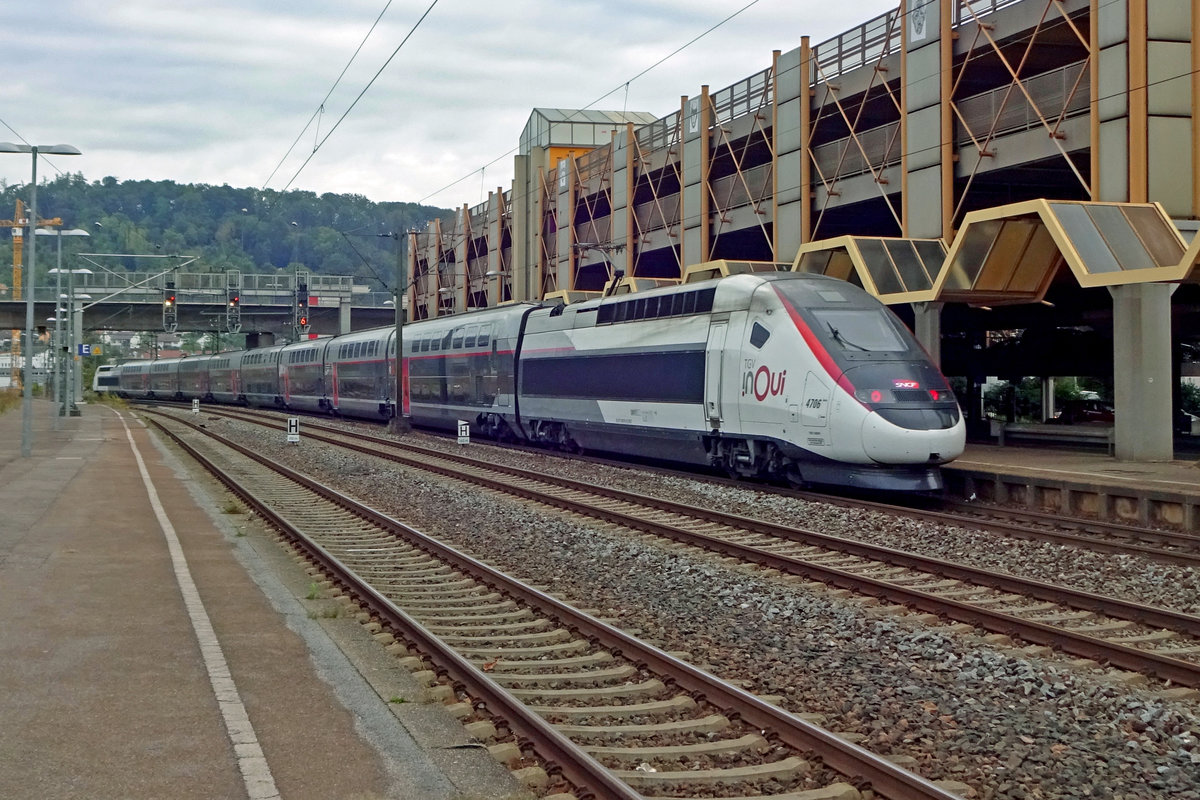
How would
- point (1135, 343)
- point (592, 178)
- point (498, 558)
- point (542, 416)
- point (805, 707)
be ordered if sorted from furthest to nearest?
point (592, 178)
point (542, 416)
point (1135, 343)
point (498, 558)
point (805, 707)

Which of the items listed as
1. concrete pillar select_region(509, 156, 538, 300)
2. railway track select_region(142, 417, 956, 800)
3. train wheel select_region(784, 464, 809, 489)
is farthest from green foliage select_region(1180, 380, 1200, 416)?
railway track select_region(142, 417, 956, 800)

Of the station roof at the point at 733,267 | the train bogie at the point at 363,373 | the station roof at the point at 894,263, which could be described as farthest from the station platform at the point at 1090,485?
the train bogie at the point at 363,373

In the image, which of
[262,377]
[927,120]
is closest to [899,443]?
[927,120]

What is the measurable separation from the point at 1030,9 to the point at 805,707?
71.9 feet

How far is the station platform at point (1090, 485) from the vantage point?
15594 millimetres

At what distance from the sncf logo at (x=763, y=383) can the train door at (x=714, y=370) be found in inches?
34.3

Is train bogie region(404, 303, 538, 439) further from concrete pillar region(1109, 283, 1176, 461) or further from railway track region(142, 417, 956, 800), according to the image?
railway track region(142, 417, 956, 800)

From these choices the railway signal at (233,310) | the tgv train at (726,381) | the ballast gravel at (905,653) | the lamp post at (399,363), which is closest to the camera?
the ballast gravel at (905,653)

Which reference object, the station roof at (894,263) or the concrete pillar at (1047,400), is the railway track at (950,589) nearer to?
the station roof at (894,263)

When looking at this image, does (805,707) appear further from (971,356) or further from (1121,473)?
(971,356)

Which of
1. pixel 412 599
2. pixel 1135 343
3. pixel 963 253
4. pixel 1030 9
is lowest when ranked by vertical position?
pixel 412 599

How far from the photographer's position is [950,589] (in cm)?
1086

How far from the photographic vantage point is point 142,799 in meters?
5.28

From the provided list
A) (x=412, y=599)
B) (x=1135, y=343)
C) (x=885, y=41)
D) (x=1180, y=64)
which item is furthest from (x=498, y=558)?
(x=885, y=41)
